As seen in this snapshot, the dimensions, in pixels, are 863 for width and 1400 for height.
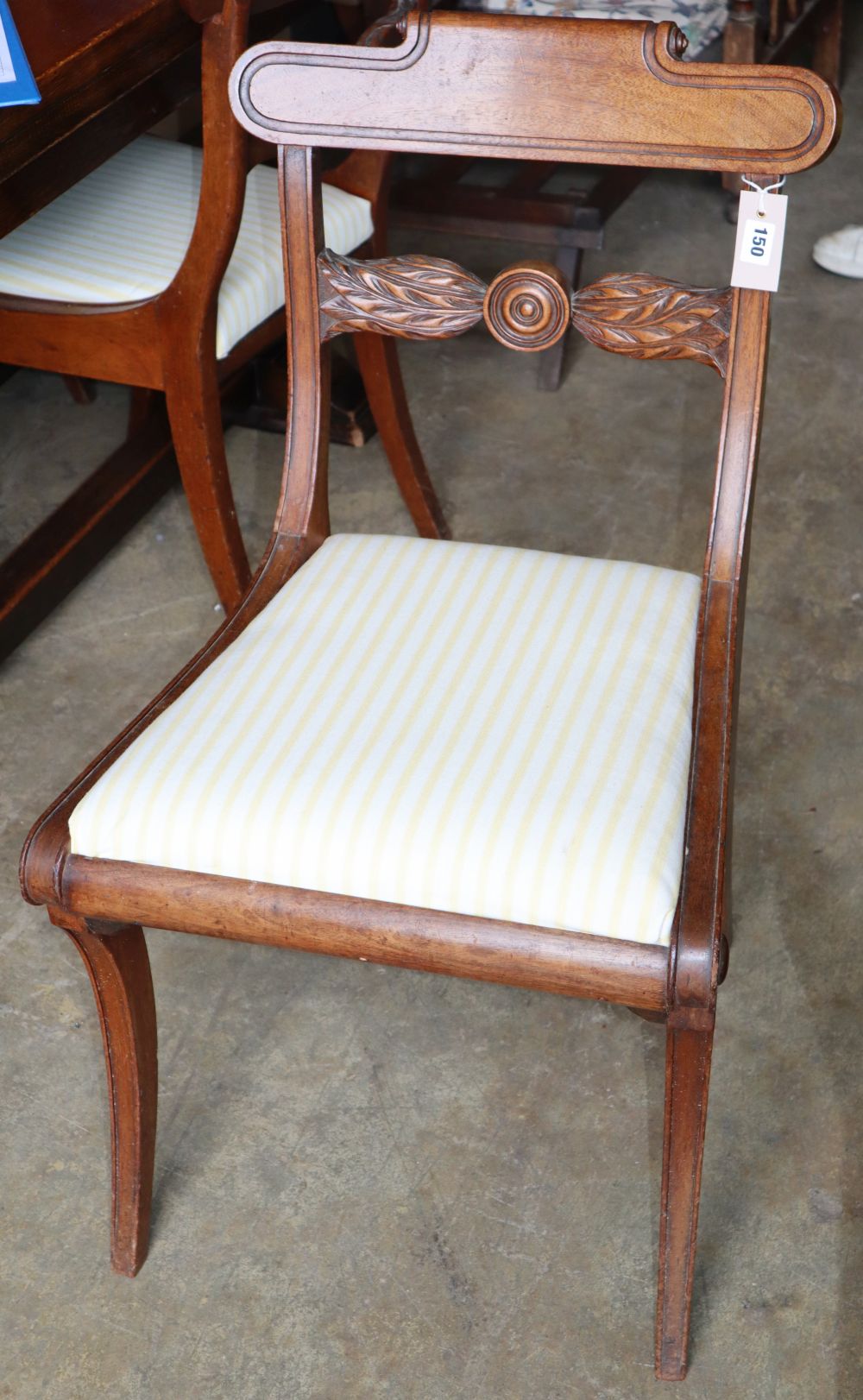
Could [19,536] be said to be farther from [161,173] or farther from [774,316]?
[774,316]

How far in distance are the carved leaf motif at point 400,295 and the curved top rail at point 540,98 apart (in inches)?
3.8

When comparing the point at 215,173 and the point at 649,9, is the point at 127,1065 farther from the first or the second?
the point at 649,9

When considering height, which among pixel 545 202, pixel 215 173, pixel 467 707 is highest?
pixel 215 173

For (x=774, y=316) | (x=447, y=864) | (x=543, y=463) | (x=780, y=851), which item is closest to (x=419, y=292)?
(x=447, y=864)

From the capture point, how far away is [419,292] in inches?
48.3

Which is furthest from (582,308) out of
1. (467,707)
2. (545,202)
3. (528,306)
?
(545,202)

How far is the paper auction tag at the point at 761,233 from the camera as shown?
3.65ft

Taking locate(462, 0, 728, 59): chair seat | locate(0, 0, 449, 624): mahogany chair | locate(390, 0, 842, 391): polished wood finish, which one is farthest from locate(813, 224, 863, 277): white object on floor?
locate(0, 0, 449, 624): mahogany chair

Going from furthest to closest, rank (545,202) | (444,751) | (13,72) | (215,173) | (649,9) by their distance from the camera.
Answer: (649,9) → (545,202) → (215,173) → (13,72) → (444,751)

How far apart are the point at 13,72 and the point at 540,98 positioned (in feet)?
2.05

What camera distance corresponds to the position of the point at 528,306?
1.16 metres

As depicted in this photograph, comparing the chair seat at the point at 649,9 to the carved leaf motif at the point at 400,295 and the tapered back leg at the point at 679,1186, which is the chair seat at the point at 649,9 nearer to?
the carved leaf motif at the point at 400,295

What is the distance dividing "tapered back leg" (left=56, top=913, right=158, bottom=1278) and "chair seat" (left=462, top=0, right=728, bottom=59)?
7.22ft

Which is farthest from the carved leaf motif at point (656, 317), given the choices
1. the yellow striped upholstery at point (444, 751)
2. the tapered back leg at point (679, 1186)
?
the tapered back leg at point (679, 1186)
